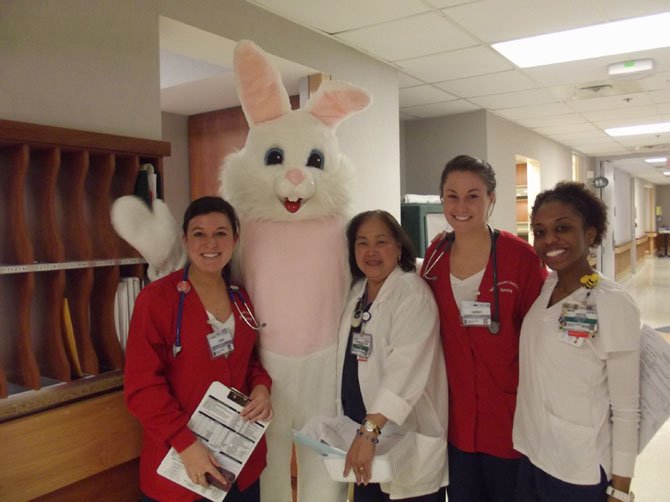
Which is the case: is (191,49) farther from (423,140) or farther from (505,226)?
(505,226)

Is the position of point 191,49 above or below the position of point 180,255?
above

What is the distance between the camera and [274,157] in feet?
6.18

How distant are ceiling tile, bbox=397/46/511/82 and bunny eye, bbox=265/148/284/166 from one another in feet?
7.08

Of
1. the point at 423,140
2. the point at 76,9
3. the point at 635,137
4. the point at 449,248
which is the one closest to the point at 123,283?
the point at 76,9

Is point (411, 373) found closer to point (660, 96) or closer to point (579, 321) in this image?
point (579, 321)

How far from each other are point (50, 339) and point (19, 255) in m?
0.31

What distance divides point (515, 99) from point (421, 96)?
910mm

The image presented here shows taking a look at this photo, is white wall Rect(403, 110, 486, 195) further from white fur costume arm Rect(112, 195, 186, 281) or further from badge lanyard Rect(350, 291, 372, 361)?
white fur costume arm Rect(112, 195, 186, 281)

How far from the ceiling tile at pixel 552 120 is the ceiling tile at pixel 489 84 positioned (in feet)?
4.63

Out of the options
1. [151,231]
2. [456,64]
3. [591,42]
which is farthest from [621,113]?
[151,231]

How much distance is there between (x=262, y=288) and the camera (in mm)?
1847

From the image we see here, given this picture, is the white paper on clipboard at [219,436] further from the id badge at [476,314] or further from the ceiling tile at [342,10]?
the ceiling tile at [342,10]

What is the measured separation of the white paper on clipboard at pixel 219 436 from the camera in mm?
1540

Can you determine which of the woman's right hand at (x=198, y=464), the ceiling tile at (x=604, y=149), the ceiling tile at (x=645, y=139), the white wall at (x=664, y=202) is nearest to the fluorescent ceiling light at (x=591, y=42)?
the woman's right hand at (x=198, y=464)
